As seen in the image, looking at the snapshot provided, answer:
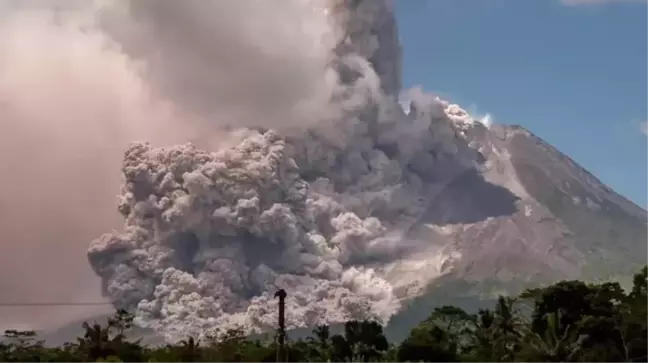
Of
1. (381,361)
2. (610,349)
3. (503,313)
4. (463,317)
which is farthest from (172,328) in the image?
(610,349)

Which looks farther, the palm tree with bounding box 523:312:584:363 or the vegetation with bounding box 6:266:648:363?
the vegetation with bounding box 6:266:648:363

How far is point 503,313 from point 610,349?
39.4 feet

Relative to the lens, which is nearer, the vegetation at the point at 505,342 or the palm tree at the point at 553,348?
the palm tree at the point at 553,348

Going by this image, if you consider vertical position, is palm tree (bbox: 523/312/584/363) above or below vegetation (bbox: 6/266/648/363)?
below

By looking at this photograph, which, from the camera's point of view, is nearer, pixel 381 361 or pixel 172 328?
pixel 381 361

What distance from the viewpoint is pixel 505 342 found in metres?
64.2

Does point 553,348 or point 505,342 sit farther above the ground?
point 505,342

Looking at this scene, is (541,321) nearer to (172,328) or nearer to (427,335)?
(427,335)

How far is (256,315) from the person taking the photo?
623 feet

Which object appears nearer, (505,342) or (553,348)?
(553,348)

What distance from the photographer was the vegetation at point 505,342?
55.3 metres

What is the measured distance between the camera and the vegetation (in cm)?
5531

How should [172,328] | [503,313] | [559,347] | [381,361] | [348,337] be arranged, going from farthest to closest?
1. [172,328]
2. [348,337]
3. [381,361]
4. [503,313]
5. [559,347]

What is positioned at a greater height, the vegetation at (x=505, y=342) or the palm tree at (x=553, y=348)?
the vegetation at (x=505, y=342)
